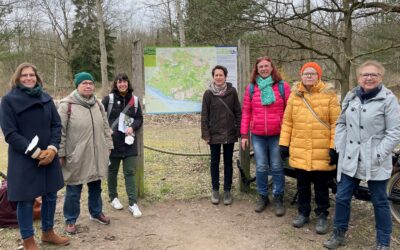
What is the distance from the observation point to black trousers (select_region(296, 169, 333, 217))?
433 cm

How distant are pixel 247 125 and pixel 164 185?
1968mm

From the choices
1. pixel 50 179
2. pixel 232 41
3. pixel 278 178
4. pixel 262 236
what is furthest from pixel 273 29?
pixel 50 179

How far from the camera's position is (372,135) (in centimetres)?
360

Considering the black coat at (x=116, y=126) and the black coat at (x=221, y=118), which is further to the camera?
the black coat at (x=221, y=118)

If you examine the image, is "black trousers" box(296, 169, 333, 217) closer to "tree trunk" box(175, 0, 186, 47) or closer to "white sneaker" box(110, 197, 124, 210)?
"white sneaker" box(110, 197, 124, 210)

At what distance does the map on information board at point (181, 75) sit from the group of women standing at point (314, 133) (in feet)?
2.71

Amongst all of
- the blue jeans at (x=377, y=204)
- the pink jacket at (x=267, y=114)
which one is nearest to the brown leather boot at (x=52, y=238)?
the pink jacket at (x=267, y=114)

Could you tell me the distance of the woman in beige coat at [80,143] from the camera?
165 inches

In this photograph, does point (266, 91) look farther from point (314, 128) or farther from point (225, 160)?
point (225, 160)

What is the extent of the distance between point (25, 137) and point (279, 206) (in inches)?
119

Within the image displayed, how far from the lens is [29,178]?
3.63m

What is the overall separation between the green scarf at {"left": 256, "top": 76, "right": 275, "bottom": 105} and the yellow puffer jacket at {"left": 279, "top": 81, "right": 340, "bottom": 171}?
0.38m

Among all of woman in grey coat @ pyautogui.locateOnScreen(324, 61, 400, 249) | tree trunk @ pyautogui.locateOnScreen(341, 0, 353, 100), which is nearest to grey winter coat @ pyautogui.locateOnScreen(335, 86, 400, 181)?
woman in grey coat @ pyautogui.locateOnScreen(324, 61, 400, 249)

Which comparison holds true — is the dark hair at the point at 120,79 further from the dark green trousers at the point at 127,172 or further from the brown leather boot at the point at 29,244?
the brown leather boot at the point at 29,244
